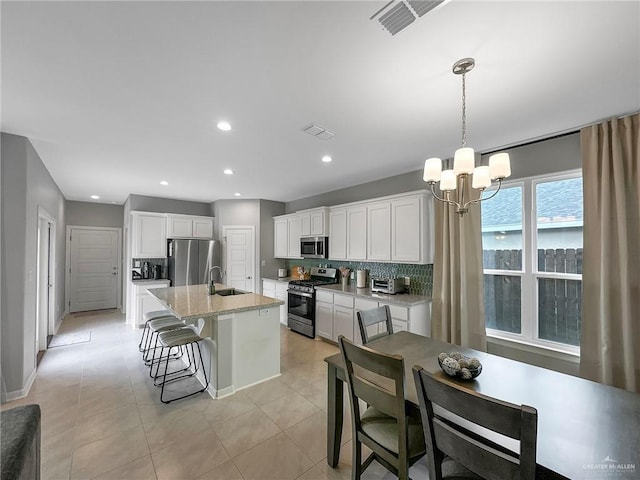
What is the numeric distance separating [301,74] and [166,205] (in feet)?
17.8

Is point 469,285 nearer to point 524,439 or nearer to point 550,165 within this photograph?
point 550,165

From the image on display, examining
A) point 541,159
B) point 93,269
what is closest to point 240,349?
point 541,159

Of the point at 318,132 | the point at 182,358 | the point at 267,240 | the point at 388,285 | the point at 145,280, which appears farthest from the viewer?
the point at 267,240

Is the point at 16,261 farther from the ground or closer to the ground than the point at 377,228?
closer to the ground

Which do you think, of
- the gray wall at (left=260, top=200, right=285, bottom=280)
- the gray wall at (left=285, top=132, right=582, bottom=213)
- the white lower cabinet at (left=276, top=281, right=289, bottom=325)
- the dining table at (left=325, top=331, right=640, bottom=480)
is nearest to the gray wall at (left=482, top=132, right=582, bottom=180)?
the gray wall at (left=285, top=132, right=582, bottom=213)

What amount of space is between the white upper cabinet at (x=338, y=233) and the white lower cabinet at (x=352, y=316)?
75 centimetres

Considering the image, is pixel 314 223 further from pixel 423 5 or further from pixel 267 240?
pixel 423 5

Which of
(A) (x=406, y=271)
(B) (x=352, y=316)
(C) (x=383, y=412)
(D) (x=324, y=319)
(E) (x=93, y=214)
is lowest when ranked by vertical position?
(D) (x=324, y=319)

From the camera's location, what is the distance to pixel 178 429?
2293 mm

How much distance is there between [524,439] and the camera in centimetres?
88

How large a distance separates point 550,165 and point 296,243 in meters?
4.15

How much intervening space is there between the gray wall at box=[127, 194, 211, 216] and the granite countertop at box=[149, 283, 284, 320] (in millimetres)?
2775

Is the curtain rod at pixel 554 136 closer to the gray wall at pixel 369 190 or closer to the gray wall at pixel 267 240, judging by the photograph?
the gray wall at pixel 369 190

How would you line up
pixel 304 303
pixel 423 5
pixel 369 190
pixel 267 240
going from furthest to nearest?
pixel 267 240 < pixel 304 303 < pixel 369 190 < pixel 423 5
